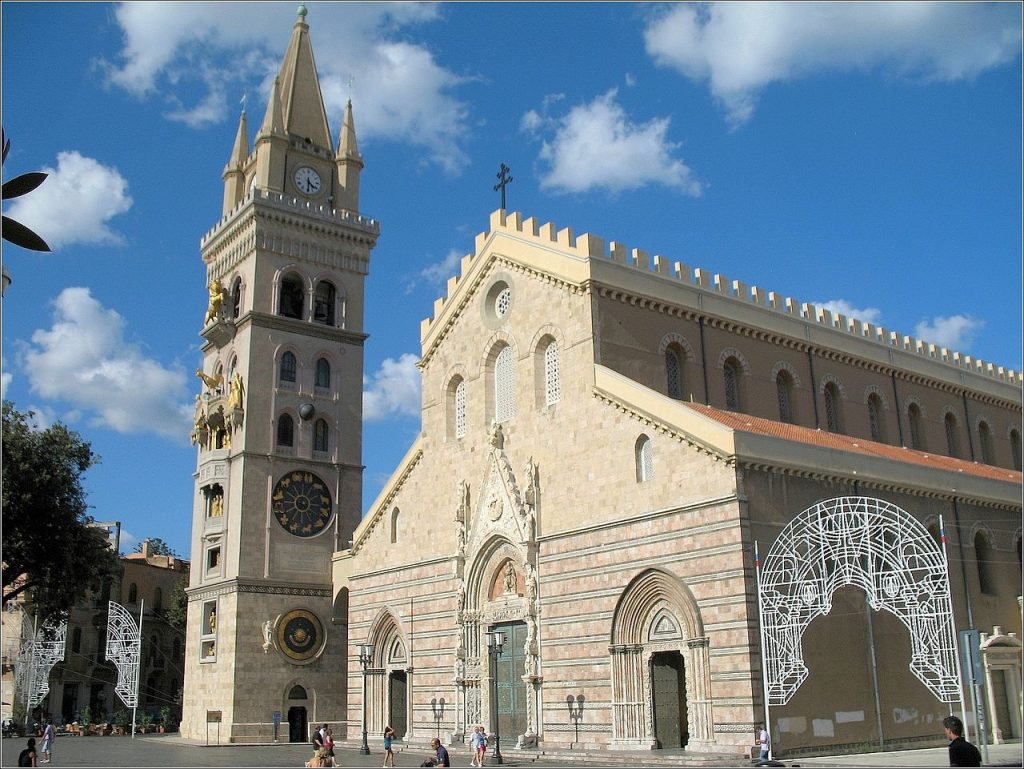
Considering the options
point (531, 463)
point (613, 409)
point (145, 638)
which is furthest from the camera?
point (145, 638)

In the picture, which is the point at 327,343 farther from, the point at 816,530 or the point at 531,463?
the point at 816,530

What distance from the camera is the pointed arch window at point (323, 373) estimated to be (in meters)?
50.6

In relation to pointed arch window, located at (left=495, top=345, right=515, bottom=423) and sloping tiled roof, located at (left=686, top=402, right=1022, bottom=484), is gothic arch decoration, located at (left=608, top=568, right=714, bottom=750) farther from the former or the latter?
pointed arch window, located at (left=495, top=345, right=515, bottom=423)

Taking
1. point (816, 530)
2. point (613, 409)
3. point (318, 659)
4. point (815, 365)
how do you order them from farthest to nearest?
point (318, 659)
point (815, 365)
point (613, 409)
point (816, 530)

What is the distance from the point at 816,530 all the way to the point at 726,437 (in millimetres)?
3223

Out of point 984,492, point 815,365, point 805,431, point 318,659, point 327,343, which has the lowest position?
point 318,659

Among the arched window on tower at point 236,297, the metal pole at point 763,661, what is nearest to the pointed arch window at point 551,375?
the metal pole at point 763,661

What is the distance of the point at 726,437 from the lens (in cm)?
2706

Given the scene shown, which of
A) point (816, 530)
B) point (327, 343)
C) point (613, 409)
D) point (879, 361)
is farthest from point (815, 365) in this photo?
point (327, 343)

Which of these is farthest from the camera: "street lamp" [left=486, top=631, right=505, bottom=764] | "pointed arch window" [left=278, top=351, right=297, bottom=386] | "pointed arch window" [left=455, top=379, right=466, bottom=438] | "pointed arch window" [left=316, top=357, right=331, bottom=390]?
"pointed arch window" [left=316, top=357, right=331, bottom=390]

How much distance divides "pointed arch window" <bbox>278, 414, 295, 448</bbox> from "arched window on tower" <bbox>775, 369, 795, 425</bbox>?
23285 mm

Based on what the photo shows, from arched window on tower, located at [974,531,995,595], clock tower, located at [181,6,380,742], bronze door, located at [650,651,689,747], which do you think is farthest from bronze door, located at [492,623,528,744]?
clock tower, located at [181,6,380,742]

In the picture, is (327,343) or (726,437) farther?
(327,343)

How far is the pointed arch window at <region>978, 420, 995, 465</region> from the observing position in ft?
146
